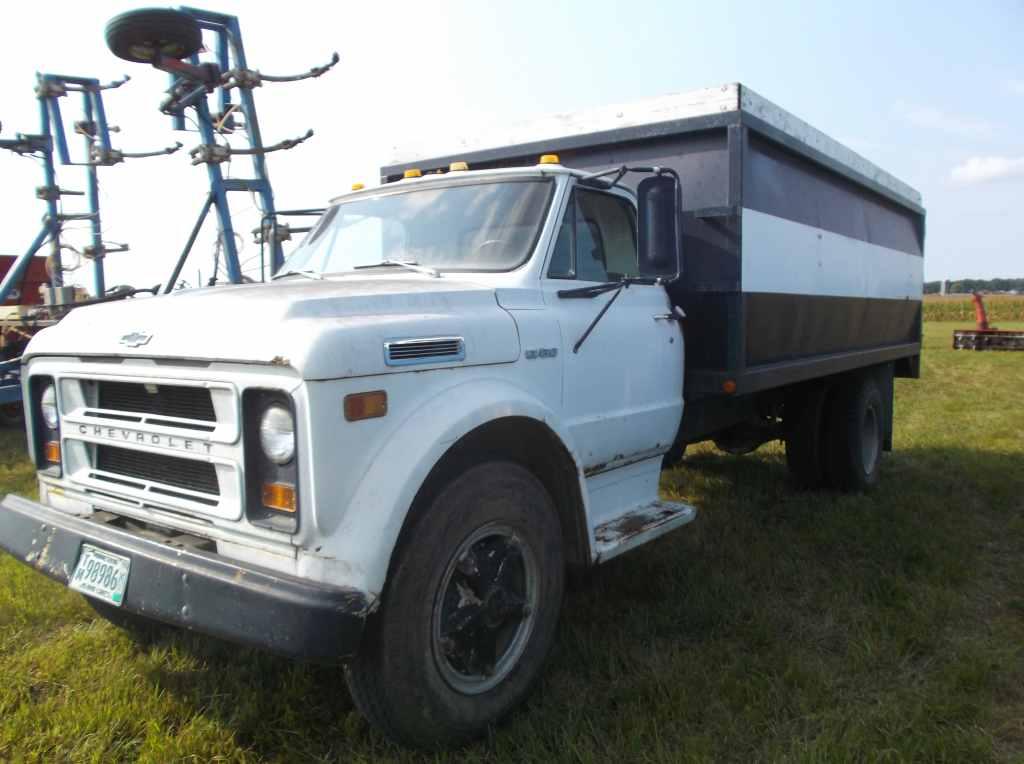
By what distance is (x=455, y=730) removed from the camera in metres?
2.69

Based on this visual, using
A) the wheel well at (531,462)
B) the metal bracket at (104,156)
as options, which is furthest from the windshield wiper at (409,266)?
the metal bracket at (104,156)

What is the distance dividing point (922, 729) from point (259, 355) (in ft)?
8.70

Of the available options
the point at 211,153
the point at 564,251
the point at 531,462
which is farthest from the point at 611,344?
the point at 211,153

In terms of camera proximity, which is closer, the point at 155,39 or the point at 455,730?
the point at 455,730

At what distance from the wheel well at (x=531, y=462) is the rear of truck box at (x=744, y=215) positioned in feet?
4.50

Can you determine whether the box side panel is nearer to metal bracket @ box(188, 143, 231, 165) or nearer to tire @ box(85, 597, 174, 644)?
tire @ box(85, 597, 174, 644)

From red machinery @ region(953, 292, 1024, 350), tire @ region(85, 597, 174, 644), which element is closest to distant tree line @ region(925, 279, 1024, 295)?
red machinery @ region(953, 292, 1024, 350)

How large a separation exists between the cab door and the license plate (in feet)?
5.71

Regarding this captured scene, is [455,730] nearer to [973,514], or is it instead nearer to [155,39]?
[973,514]

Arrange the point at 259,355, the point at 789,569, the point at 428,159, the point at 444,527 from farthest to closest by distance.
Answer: the point at 428,159
the point at 789,569
the point at 444,527
the point at 259,355

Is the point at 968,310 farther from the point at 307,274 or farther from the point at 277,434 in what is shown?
the point at 277,434

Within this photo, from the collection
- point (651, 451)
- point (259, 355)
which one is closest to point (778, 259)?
point (651, 451)

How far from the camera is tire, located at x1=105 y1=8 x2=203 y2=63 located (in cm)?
727

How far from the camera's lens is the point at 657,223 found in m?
3.43
